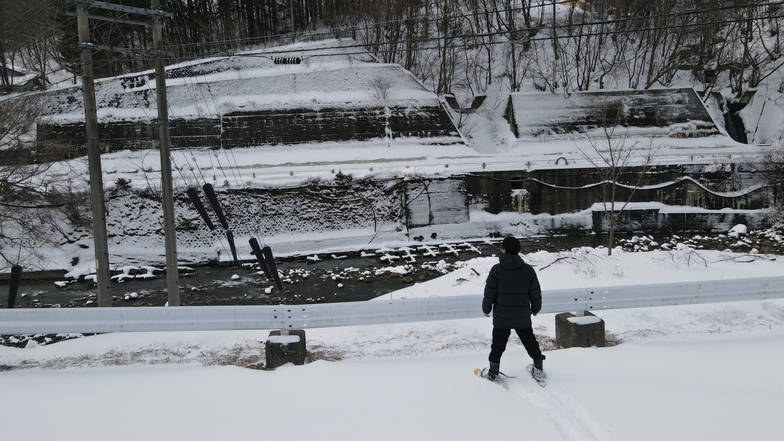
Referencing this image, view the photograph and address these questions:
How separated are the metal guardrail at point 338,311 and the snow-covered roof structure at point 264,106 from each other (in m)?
22.0

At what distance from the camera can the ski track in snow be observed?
334 cm

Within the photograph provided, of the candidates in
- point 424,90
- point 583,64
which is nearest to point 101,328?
point 424,90

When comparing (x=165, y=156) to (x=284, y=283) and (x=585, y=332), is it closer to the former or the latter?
(x=284, y=283)

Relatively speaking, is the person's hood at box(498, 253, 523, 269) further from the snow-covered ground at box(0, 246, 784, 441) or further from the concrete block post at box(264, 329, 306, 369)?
the concrete block post at box(264, 329, 306, 369)

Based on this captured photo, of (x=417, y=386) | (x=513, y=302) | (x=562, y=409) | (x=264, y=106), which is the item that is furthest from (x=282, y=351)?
(x=264, y=106)

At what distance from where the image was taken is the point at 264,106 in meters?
27.7

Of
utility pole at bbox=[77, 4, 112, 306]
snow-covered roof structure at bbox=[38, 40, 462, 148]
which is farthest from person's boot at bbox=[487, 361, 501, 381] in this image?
snow-covered roof structure at bbox=[38, 40, 462, 148]

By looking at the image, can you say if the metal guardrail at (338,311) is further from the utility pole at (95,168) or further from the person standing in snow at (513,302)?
the utility pole at (95,168)

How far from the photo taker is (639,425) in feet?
11.2

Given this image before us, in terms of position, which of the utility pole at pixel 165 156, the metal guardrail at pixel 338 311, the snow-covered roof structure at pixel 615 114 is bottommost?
the metal guardrail at pixel 338 311

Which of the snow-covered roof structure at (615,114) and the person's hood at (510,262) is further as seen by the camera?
the snow-covered roof structure at (615,114)

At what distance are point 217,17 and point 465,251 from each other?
33634 millimetres

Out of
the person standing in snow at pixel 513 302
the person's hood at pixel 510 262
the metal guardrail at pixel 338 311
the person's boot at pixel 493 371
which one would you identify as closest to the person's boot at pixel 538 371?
the person standing in snow at pixel 513 302

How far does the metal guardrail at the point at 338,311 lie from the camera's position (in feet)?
15.5
